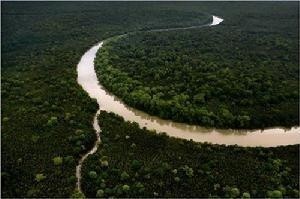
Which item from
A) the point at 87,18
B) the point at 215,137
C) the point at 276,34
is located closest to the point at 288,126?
the point at 215,137

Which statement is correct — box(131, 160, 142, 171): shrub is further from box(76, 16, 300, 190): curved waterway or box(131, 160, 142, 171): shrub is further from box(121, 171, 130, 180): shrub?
box(76, 16, 300, 190): curved waterway

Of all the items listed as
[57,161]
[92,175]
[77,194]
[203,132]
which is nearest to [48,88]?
[57,161]

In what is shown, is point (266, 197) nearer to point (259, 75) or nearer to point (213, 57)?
point (259, 75)

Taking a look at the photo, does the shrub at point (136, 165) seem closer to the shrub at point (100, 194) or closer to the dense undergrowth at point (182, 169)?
the dense undergrowth at point (182, 169)

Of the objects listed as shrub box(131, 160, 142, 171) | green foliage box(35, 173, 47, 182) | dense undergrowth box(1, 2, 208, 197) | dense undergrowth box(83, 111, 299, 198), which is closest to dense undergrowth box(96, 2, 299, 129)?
dense undergrowth box(1, 2, 208, 197)

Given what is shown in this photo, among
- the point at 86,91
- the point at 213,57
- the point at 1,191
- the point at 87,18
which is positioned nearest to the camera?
the point at 1,191

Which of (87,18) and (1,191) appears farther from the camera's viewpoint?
(87,18)

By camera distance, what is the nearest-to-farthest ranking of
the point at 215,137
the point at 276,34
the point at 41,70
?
the point at 215,137
the point at 41,70
the point at 276,34

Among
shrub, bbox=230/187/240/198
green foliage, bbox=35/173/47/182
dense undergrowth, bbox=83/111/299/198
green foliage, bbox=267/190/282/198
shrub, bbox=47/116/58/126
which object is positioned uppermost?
shrub, bbox=47/116/58/126
